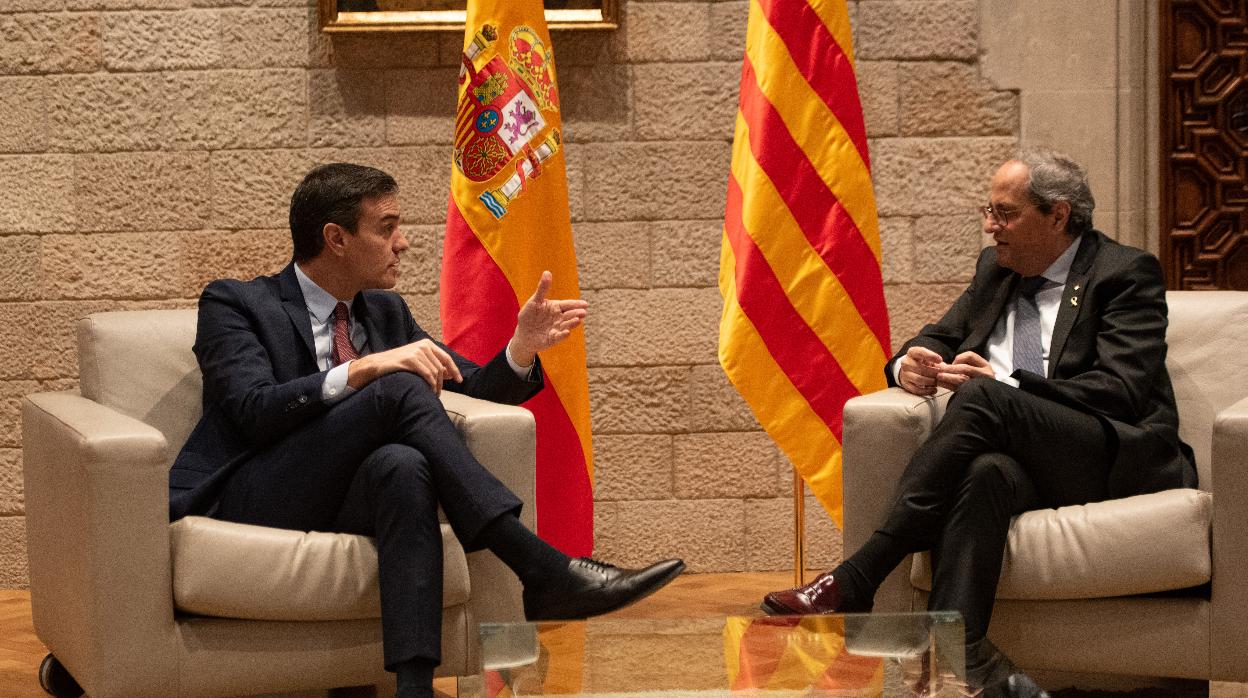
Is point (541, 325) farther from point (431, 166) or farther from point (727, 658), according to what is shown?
point (431, 166)

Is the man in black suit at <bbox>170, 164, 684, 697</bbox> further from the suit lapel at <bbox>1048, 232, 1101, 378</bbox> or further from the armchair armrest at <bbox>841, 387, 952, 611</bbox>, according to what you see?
the suit lapel at <bbox>1048, 232, 1101, 378</bbox>

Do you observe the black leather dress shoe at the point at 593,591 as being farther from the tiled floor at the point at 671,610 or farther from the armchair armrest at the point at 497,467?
the tiled floor at the point at 671,610

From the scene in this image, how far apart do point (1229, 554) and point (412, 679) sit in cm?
151

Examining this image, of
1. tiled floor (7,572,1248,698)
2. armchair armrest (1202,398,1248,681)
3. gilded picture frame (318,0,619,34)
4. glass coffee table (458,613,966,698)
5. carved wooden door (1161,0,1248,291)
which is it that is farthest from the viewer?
carved wooden door (1161,0,1248,291)

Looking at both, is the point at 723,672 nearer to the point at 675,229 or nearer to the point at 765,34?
the point at 765,34

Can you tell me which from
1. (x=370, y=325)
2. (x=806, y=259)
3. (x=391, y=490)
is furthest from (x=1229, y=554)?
(x=370, y=325)

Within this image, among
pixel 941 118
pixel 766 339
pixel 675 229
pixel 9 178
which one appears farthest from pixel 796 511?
pixel 9 178

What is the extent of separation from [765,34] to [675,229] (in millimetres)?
828

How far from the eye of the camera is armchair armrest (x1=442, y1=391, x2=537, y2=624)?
2723 mm

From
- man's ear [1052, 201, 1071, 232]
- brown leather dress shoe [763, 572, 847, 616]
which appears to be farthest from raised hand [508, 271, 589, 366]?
man's ear [1052, 201, 1071, 232]

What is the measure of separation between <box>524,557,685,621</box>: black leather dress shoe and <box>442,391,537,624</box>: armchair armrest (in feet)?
0.40

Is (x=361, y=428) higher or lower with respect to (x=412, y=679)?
higher

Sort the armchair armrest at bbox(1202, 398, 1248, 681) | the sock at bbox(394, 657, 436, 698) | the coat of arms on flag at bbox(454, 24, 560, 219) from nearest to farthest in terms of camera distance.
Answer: the sock at bbox(394, 657, 436, 698), the armchair armrest at bbox(1202, 398, 1248, 681), the coat of arms on flag at bbox(454, 24, 560, 219)

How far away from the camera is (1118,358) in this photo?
292cm
